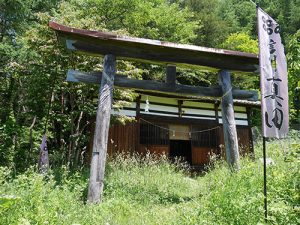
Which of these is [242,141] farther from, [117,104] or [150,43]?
[150,43]

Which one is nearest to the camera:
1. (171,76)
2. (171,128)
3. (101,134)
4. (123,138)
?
(101,134)

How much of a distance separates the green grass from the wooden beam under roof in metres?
2.09

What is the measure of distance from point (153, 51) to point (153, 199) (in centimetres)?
318

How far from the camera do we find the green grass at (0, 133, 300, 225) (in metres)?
3.65

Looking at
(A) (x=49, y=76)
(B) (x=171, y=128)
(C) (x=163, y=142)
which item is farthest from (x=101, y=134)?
(B) (x=171, y=128)

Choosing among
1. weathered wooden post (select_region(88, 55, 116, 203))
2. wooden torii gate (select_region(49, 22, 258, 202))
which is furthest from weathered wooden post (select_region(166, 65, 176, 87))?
weathered wooden post (select_region(88, 55, 116, 203))

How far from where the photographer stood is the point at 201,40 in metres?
24.7

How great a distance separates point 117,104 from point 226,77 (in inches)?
139

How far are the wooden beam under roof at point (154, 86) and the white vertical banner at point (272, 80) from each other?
2952mm

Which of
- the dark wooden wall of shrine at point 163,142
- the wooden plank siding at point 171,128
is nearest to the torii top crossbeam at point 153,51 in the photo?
the dark wooden wall of shrine at point 163,142

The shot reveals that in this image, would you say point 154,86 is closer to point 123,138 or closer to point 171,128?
point 123,138

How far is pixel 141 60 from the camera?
718cm

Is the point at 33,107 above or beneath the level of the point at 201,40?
beneath

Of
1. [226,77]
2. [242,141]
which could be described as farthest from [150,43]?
[242,141]
